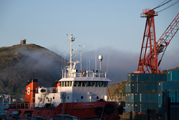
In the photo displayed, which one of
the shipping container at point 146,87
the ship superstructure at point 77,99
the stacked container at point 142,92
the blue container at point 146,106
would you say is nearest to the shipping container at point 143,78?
the stacked container at point 142,92

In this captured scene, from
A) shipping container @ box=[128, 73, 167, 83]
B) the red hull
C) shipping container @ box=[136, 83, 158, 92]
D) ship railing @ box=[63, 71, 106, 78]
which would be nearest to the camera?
the red hull

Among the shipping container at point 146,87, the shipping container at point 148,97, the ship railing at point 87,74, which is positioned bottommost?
the shipping container at point 148,97

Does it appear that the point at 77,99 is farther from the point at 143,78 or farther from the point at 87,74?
the point at 143,78

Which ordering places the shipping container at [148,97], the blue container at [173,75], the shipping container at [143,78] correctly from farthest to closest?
the shipping container at [143,78], the shipping container at [148,97], the blue container at [173,75]

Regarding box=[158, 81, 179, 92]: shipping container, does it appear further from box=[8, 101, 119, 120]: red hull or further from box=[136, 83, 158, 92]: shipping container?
box=[8, 101, 119, 120]: red hull

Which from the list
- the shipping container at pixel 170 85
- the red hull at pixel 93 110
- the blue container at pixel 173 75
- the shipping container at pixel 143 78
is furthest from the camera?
the shipping container at pixel 143 78

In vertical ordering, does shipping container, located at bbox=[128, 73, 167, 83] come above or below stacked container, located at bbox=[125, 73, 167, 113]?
above

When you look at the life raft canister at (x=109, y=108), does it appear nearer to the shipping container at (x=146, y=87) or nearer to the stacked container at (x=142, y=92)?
the stacked container at (x=142, y=92)

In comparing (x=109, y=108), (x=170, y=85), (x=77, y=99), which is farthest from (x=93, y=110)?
(x=170, y=85)

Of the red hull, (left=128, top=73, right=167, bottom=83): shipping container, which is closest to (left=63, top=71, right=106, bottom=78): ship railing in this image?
the red hull

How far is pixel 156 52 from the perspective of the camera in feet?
237

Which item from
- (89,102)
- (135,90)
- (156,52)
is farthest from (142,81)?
(89,102)

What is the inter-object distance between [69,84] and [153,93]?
2212 cm

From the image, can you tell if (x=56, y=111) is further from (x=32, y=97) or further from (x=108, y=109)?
(x=32, y=97)
